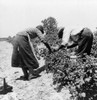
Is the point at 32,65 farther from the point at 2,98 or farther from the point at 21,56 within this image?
the point at 2,98

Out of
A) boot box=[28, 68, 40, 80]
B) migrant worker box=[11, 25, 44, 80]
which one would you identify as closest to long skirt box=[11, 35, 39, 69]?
migrant worker box=[11, 25, 44, 80]

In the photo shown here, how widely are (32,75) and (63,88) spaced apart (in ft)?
4.82

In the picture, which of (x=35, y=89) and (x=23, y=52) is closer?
(x=35, y=89)

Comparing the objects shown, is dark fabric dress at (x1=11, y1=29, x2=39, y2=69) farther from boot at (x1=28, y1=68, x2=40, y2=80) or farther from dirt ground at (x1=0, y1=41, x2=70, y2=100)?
dirt ground at (x1=0, y1=41, x2=70, y2=100)

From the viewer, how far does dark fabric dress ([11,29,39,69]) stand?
658 cm

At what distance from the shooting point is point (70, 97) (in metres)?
4.86

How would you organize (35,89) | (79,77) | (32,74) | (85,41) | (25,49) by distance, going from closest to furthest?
(79,77) < (35,89) < (85,41) < (25,49) < (32,74)

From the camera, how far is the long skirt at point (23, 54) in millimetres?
6586

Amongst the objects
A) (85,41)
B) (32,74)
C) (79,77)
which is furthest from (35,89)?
(85,41)

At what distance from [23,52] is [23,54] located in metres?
0.05

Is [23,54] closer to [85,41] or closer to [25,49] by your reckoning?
[25,49]

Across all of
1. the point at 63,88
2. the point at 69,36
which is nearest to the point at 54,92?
the point at 63,88

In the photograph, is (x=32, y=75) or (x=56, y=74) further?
(x=32, y=75)

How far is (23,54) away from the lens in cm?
663
